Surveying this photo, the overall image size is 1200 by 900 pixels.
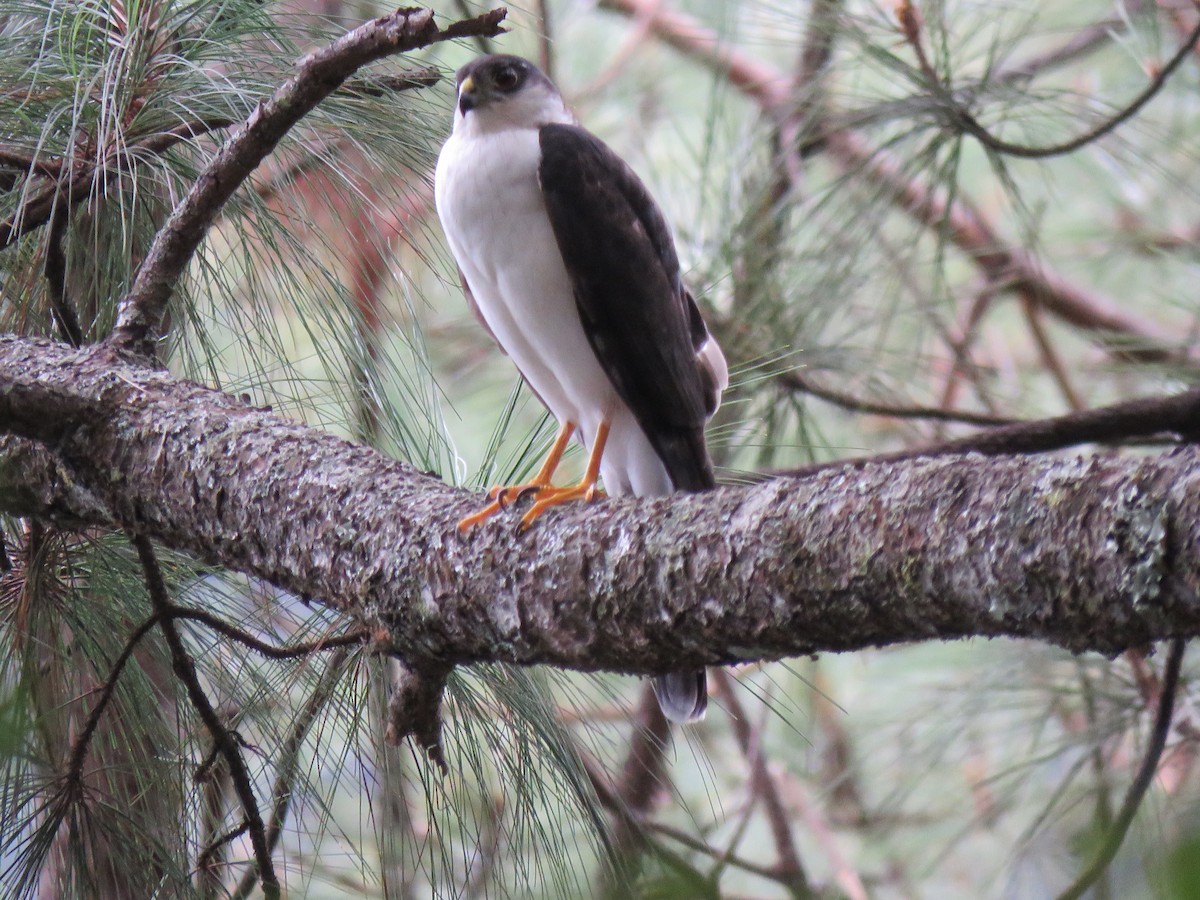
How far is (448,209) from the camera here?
1.92 m

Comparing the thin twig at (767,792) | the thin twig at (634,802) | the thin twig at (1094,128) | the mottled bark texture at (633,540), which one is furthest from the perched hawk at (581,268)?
the thin twig at (767,792)

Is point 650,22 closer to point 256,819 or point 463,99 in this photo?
point 463,99

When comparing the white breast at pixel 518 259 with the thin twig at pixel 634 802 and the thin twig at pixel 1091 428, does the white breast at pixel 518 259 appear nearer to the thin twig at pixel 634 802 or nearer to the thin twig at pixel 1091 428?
the thin twig at pixel 1091 428

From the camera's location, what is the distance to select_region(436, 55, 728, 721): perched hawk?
1901mm

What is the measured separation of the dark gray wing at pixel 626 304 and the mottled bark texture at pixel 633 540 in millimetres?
603

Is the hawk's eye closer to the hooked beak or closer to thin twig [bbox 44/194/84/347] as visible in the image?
the hooked beak

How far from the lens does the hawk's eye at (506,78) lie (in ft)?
6.93

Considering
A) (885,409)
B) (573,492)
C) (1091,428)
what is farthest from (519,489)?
(885,409)

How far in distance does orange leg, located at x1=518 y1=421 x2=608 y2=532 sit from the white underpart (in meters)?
0.08

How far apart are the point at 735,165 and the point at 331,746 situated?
1841 millimetres

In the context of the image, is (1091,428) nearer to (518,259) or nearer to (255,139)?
(518,259)

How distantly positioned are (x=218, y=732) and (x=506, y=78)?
49.7 inches

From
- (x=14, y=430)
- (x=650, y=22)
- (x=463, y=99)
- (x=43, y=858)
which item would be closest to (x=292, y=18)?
(x=463, y=99)

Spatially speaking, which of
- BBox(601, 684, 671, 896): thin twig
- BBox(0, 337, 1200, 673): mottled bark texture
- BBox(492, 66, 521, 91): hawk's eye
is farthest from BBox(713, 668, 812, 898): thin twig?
BBox(0, 337, 1200, 673): mottled bark texture
